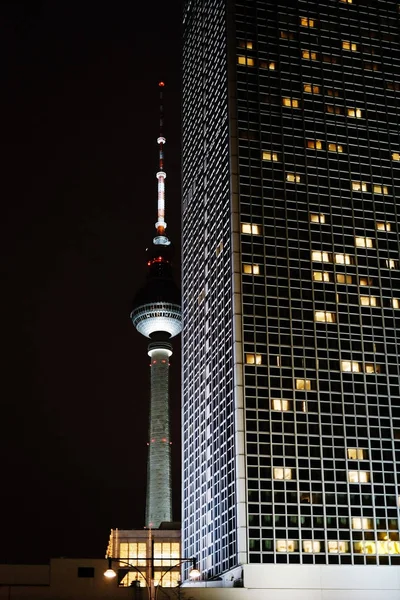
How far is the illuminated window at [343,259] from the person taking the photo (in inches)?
5162

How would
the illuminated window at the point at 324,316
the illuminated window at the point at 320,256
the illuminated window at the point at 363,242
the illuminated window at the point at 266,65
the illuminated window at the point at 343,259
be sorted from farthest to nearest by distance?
the illuminated window at the point at 266,65, the illuminated window at the point at 363,242, the illuminated window at the point at 343,259, the illuminated window at the point at 320,256, the illuminated window at the point at 324,316

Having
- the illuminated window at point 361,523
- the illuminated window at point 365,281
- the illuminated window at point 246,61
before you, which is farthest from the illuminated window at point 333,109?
the illuminated window at point 361,523

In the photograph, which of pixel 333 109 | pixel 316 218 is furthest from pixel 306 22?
pixel 316 218

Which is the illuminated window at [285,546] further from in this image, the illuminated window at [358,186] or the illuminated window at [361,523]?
the illuminated window at [358,186]

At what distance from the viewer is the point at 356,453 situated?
394 ft

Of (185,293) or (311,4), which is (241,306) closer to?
(185,293)

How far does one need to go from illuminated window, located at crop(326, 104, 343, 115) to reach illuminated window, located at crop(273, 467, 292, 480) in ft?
179

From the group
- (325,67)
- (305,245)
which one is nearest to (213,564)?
(305,245)

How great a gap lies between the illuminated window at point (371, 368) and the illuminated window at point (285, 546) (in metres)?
26.0

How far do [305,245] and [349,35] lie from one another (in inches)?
1495

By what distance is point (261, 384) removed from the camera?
12156cm

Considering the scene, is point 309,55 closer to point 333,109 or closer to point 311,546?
point 333,109

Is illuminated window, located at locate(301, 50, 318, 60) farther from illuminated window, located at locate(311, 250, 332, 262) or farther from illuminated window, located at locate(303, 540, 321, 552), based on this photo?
illuminated window, located at locate(303, 540, 321, 552)

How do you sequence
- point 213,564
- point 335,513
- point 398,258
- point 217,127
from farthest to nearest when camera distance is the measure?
point 217,127 < point 398,258 < point 213,564 < point 335,513
